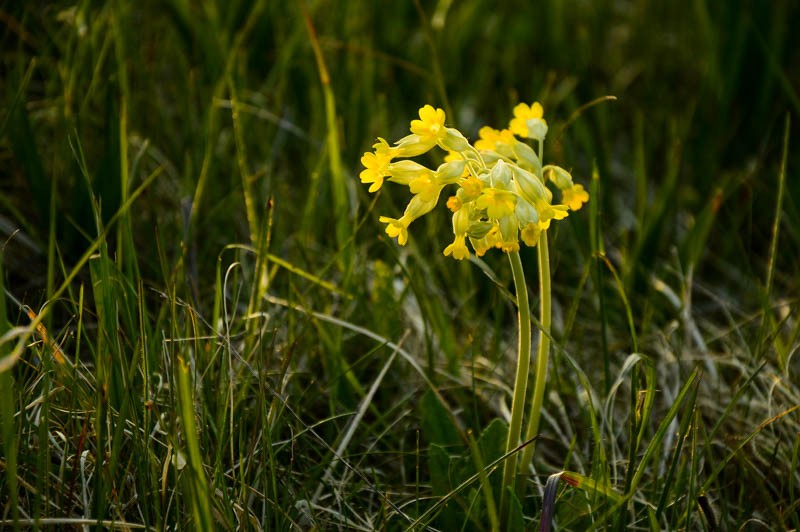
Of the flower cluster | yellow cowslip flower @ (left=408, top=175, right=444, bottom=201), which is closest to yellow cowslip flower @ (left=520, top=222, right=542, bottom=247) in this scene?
the flower cluster

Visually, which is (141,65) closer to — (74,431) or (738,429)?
(74,431)

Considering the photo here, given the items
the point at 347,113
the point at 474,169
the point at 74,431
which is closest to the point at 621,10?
the point at 347,113

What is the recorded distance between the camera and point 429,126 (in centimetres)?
120

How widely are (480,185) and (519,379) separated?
0.31 m

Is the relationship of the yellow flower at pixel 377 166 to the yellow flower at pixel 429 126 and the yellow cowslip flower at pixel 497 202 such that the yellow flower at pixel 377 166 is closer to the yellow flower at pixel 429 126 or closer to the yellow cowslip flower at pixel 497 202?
the yellow flower at pixel 429 126

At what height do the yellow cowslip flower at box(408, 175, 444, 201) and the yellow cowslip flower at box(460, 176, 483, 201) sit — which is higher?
the yellow cowslip flower at box(460, 176, 483, 201)

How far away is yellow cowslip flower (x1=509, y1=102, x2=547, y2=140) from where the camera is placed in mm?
1285

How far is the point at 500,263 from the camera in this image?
1.91m

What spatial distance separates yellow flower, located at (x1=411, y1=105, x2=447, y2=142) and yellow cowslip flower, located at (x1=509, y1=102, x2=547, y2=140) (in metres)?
0.16

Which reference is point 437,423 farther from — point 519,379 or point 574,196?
point 574,196

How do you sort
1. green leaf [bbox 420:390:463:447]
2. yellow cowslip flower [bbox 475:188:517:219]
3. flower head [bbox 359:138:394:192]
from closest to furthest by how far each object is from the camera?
yellow cowslip flower [bbox 475:188:517:219] → flower head [bbox 359:138:394:192] → green leaf [bbox 420:390:463:447]

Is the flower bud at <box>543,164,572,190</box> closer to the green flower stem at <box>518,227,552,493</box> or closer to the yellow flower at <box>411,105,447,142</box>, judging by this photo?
the green flower stem at <box>518,227,552,493</box>

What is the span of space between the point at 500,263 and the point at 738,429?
63 cm

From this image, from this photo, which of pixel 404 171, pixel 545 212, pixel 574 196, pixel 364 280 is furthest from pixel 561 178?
pixel 364 280
